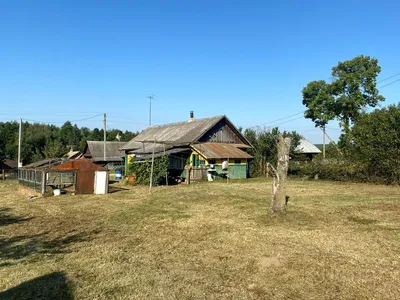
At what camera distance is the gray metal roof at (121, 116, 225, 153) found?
29.6 meters

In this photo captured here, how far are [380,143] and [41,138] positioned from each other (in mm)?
74085

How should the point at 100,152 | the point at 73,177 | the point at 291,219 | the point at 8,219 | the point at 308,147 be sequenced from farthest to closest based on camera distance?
the point at 100,152 → the point at 308,147 → the point at 73,177 → the point at 8,219 → the point at 291,219

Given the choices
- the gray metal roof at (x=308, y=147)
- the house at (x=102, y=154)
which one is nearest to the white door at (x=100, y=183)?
the house at (x=102, y=154)

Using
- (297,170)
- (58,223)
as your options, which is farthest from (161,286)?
(297,170)

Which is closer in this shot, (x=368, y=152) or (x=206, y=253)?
(x=206, y=253)

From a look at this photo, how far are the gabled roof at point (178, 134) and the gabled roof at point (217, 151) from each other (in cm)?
103

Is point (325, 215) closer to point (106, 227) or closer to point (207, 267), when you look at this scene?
point (207, 267)

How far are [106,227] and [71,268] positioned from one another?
393 centimetres

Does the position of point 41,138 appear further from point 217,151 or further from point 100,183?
point 100,183

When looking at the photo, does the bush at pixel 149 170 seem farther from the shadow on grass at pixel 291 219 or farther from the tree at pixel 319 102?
the tree at pixel 319 102

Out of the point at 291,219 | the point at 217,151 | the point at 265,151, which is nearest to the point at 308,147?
the point at 265,151

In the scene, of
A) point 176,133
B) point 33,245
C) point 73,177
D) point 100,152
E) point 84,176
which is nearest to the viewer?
point 33,245

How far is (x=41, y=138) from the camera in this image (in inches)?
3036

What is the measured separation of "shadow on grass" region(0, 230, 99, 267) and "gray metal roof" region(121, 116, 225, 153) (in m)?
17.6
